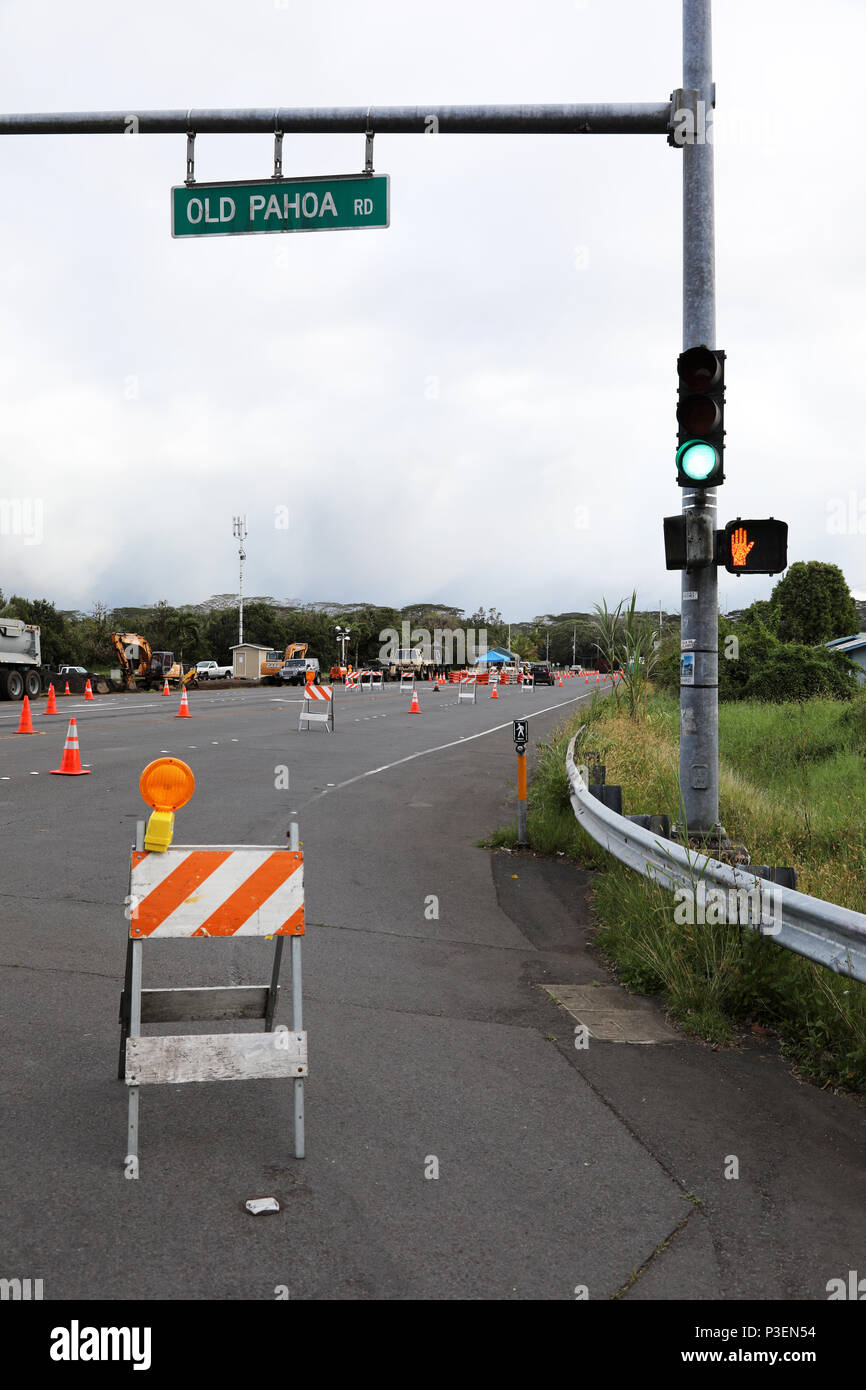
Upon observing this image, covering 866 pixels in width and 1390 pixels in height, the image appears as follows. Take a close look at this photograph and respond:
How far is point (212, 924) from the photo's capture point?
4.28 m

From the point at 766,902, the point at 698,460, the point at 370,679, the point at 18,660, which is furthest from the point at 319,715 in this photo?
the point at 370,679

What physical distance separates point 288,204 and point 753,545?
5.09 meters

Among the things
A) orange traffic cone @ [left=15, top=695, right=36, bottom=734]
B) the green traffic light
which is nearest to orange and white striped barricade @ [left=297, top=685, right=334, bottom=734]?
orange traffic cone @ [left=15, top=695, right=36, bottom=734]

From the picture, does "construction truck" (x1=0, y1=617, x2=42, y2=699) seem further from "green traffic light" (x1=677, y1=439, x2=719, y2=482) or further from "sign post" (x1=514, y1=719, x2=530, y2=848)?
"green traffic light" (x1=677, y1=439, x2=719, y2=482)

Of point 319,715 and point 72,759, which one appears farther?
point 319,715

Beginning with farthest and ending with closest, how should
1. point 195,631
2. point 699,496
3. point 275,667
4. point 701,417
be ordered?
point 195,631 < point 275,667 < point 699,496 < point 701,417

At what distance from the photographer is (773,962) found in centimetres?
587

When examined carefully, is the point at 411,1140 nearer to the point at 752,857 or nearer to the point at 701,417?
the point at 752,857

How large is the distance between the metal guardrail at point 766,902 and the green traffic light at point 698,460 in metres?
2.54

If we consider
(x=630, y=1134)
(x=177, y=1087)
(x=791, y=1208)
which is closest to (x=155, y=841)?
(x=177, y=1087)

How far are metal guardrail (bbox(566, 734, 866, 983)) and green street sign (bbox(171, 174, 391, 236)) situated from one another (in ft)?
18.7


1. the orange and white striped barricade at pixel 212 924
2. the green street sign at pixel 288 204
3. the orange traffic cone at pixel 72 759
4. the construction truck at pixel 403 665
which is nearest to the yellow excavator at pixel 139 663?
the construction truck at pixel 403 665

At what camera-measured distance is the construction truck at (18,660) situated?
38750 millimetres
